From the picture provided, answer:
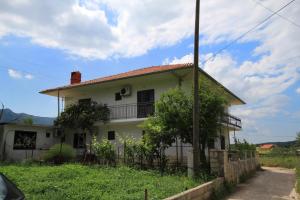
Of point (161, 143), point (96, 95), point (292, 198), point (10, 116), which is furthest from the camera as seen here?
point (10, 116)

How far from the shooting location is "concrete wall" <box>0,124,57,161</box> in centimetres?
2077

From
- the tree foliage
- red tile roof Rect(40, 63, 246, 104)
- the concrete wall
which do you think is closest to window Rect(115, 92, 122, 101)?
the tree foliage

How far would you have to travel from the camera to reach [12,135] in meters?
21.2

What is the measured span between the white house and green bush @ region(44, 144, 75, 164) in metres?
3.23

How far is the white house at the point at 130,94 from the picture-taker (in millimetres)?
19406

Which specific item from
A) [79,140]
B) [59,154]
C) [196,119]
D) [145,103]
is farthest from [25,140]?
[196,119]

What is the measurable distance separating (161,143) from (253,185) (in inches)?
176

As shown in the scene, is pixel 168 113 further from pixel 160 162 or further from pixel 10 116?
pixel 10 116

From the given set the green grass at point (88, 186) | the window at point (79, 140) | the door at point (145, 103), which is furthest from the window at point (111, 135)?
the green grass at point (88, 186)

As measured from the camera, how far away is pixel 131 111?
21.4 metres

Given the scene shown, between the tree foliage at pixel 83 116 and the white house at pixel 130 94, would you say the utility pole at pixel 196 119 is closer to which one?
the white house at pixel 130 94

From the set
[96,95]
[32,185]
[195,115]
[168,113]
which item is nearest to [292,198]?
[195,115]

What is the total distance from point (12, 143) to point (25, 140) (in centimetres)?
108

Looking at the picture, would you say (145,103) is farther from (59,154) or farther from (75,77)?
(75,77)
